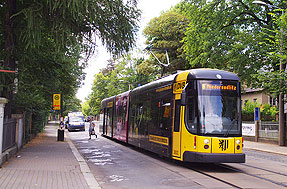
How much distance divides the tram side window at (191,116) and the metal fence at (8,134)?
6084mm

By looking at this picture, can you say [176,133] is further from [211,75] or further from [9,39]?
[9,39]

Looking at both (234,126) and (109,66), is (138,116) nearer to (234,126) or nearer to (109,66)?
(234,126)

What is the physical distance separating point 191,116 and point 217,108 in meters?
0.87

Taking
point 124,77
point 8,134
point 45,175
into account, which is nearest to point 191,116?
point 45,175

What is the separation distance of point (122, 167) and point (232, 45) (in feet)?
54.8

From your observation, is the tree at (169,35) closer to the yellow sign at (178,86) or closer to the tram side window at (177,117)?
the yellow sign at (178,86)

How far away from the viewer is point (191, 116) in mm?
11008

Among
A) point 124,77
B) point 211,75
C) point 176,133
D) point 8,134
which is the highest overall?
point 124,77

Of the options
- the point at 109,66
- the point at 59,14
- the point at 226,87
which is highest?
the point at 109,66

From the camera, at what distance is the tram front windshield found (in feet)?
35.7

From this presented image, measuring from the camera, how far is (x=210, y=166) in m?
12.3

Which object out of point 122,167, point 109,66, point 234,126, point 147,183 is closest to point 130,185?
point 147,183

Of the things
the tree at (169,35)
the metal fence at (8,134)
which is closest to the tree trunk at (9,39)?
the metal fence at (8,134)

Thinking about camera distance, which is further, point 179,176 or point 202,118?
point 202,118
